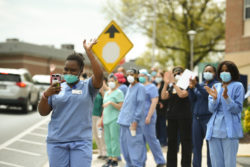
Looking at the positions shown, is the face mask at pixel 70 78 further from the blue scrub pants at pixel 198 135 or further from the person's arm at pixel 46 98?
the blue scrub pants at pixel 198 135

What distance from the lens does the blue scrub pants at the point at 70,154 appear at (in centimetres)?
402

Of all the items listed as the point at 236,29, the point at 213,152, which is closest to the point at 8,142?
the point at 213,152

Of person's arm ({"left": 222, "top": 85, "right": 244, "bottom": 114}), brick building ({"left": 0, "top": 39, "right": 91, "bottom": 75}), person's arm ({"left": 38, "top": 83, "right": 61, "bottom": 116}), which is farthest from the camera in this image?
brick building ({"left": 0, "top": 39, "right": 91, "bottom": 75})

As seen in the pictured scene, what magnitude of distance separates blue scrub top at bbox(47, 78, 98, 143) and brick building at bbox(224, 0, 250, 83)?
67.0 feet

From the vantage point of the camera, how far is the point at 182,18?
116 feet

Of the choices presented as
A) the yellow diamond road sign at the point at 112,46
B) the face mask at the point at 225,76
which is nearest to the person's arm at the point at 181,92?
the yellow diamond road sign at the point at 112,46

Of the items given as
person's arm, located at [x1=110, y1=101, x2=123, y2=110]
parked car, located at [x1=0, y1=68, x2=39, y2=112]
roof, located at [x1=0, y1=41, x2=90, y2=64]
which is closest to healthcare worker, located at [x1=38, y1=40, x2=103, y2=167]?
person's arm, located at [x1=110, y1=101, x2=123, y2=110]

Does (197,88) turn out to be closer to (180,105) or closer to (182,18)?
(180,105)

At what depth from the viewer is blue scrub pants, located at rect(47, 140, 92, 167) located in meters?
4.02

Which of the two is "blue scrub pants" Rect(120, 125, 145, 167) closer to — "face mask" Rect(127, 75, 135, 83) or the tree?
"face mask" Rect(127, 75, 135, 83)

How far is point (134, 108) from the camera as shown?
24.4 feet

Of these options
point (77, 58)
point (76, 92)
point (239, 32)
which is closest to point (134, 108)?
point (77, 58)

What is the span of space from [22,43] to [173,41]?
32741mm

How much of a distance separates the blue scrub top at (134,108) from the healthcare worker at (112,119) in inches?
29.5
